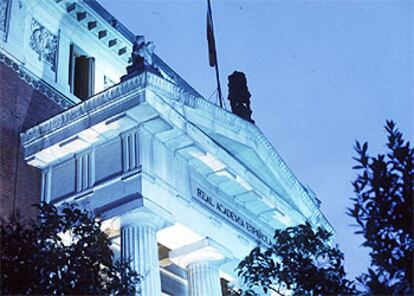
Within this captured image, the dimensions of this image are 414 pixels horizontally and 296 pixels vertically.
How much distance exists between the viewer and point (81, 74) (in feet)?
76.0

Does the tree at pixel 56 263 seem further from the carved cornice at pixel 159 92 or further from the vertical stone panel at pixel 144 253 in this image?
the carved cornice at pixel 159 92

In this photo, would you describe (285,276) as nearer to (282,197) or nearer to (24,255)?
(24,255)

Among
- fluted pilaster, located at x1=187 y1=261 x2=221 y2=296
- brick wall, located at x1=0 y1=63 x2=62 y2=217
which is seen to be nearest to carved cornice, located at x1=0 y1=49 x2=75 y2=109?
brick wall, located at x1=0 y1=63 x2=62 y2=217

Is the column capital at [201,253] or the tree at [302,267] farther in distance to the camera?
the column capital at [201,253]

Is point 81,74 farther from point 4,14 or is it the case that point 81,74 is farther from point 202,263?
point 202,263

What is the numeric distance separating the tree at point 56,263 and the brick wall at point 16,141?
17.9ft

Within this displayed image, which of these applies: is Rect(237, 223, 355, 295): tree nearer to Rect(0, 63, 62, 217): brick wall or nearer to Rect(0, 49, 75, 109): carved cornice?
Rect(0, 63, 62, 217): brick wall

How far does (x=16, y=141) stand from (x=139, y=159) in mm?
4109

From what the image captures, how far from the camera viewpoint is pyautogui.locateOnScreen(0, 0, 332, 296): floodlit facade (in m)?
16.7

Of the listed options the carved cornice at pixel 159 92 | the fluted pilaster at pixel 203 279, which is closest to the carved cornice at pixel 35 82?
the carved cornice at pixel 159 92

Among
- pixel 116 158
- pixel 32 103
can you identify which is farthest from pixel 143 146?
pixel 32 103

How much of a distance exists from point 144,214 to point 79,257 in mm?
4219

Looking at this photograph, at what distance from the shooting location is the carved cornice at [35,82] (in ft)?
64.5

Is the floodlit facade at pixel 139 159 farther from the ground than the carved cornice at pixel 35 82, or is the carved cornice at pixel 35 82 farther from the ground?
the carved cornice at pixel 35 82
